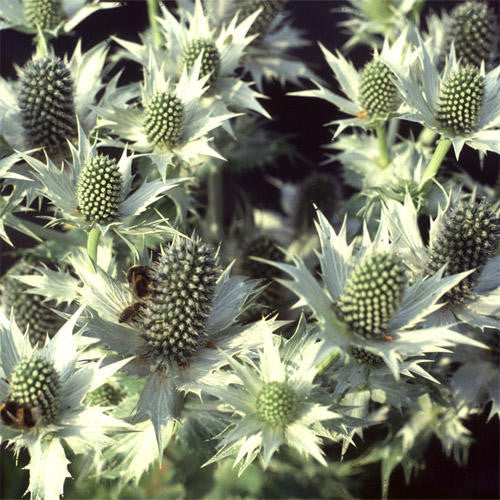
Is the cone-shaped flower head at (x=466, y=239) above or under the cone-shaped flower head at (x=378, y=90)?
under

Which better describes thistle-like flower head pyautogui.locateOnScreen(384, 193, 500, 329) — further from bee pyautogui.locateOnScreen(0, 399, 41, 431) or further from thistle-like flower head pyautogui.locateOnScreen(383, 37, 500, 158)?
bee pyautogui.locateOnScreen(0, 399, 41, 431)

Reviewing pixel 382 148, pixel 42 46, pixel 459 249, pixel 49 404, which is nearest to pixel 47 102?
pixel 42 46

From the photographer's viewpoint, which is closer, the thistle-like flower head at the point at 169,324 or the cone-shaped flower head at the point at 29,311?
the thistle-like flower head at the point at 169,324

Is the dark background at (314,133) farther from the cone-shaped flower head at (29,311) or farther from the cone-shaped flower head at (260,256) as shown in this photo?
the cone-shaped flower head at (260,256)

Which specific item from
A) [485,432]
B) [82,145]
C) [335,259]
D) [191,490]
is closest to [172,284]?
[335,259]

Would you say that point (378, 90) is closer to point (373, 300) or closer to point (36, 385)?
point (373, 300)

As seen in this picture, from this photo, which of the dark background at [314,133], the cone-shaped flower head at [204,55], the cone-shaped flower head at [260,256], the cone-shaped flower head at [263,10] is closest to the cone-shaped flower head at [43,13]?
the dark background at [314,133]

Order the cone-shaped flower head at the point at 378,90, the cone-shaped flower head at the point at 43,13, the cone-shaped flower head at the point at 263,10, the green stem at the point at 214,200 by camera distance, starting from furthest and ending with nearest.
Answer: the green stem at the point at 214,200 < the cone-shaped flower head at the point at 263,10 < the cone-shaped flower head at the point at 43,13 < the cone-shaped flower head at the point at 378,90
